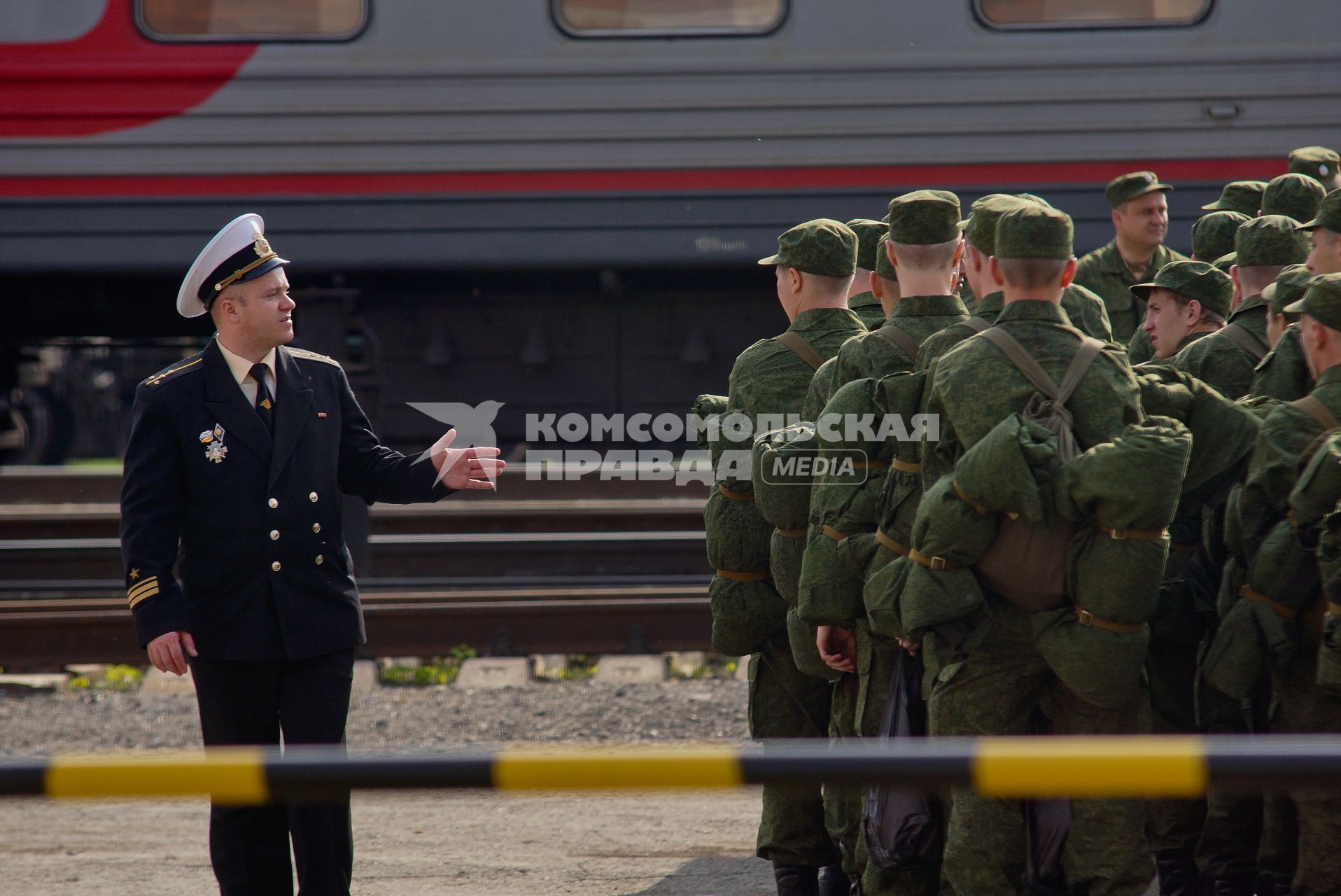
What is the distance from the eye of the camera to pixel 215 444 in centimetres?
320

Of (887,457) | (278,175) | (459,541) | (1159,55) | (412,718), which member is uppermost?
(1159,55)

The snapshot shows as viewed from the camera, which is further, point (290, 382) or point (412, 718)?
point (412, 718)

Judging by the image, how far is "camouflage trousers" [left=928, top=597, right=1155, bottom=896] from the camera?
2.96 m

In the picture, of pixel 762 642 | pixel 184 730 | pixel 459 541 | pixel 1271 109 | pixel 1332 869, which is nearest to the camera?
pixel 1332 869

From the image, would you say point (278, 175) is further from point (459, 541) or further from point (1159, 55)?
point (1159, 55)

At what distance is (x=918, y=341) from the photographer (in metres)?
3.35

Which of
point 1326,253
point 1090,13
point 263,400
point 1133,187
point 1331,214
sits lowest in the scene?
point 263,400

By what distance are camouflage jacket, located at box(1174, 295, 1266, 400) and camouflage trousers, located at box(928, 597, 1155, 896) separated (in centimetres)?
102

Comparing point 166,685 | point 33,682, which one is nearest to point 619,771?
point 166,685

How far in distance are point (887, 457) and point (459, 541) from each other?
4.18 m

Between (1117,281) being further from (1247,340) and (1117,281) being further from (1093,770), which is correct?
(1093,770)

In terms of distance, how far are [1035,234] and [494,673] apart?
367 cm

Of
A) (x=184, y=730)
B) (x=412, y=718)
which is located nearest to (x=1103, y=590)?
(x=412, y=718)

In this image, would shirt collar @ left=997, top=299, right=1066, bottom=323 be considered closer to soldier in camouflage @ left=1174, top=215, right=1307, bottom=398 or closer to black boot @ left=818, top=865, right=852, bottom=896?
soldier in camouflage @ left=1174, top=215, right=1307, bottom=398
